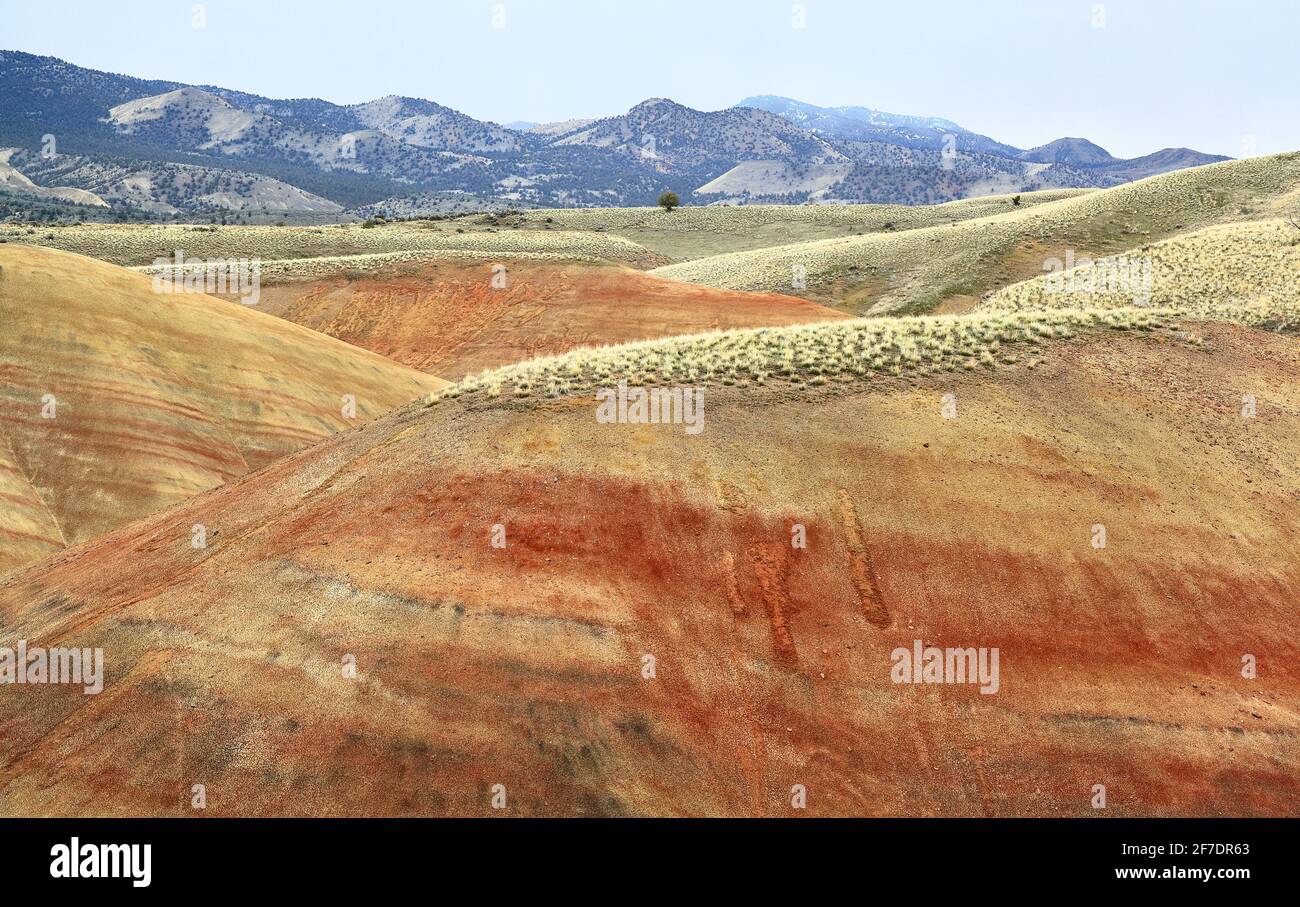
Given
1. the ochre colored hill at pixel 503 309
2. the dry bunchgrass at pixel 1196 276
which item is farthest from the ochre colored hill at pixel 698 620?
the ochre colored hill at pixel 503 309

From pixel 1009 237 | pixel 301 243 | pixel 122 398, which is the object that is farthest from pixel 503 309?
pixel 1009 237

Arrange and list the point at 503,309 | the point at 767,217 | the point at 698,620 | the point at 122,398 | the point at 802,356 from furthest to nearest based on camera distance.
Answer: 1. the point at 767,217
2. the point at 503,309
3. the point at 122,398
4. the point at 802,356
5. the point at 698,620

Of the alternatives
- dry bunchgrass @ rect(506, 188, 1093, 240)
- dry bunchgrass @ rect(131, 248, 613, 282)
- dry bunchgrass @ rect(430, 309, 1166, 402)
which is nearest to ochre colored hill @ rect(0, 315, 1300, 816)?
dry bunchgrass @ rect(430, 309, 1166, 402)

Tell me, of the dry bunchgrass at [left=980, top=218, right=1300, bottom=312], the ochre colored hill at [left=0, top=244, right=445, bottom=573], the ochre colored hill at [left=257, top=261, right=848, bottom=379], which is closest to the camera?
the ochre colored hill at [left=0, top=244, right=445, bottom=573]

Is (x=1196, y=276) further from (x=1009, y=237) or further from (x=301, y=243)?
(x=301, y=243)

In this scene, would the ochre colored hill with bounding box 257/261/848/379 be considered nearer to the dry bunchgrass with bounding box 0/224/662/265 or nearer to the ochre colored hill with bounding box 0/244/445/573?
the dry bunchgrass with bounding box 0/224/662/265

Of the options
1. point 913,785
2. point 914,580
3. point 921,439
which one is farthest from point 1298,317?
point 913,785

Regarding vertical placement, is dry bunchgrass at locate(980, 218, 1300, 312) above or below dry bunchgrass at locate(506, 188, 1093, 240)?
below
